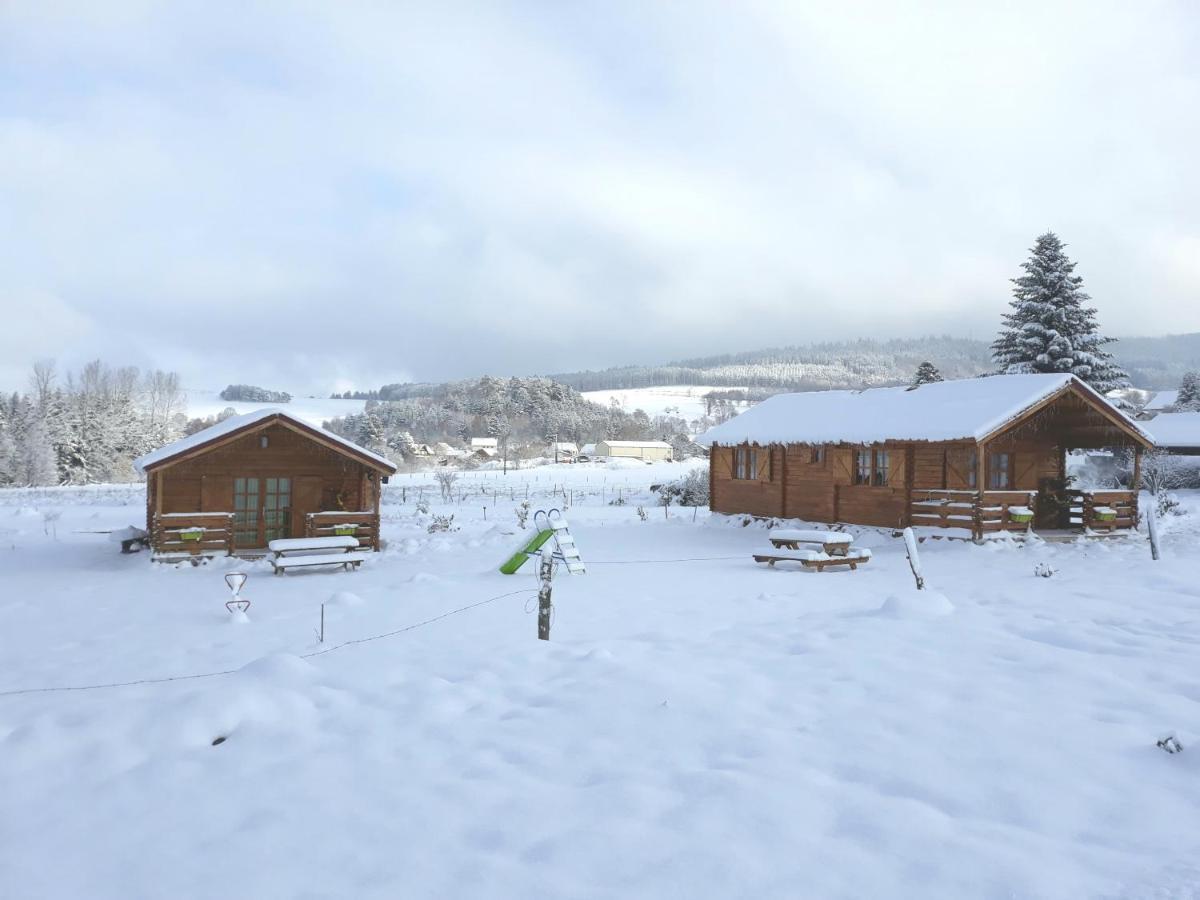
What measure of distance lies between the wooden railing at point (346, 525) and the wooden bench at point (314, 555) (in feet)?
2.18

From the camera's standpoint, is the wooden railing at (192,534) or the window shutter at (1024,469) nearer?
the wooden railing at (192,534)

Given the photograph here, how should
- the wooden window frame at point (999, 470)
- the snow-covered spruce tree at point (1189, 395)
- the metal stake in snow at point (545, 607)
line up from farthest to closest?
the snow-covered spruce tree at point (1189, 395) → the wooden window frame at point (999, 470) → the metal stake in snow at point (545, 607)

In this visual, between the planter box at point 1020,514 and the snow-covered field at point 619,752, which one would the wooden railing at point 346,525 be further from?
the planter box at point 1020,514

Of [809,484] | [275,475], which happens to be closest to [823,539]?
[809,484]

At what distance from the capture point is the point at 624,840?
438cm

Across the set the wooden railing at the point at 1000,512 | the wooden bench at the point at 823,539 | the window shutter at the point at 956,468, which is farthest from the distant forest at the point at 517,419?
the wooden bench at the point at 823,539

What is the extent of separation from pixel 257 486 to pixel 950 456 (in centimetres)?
1691

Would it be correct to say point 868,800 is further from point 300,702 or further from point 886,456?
point 886,456

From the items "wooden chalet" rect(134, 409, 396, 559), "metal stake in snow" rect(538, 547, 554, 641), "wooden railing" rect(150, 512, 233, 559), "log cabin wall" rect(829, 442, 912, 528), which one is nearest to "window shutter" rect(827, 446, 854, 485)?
"log cabin wall" rect(829, 442, 912, 528)

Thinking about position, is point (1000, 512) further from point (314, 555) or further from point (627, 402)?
point (627, 402)

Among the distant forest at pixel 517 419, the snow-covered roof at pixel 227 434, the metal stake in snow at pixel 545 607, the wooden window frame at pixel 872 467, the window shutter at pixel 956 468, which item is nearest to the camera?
the metal stake in snow at pixel 545 607

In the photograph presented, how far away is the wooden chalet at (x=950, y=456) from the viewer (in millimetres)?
17812

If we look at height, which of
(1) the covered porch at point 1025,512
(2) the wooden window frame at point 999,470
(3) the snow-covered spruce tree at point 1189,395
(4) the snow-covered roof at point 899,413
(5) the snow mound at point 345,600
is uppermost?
(3) the snow-covered spruce tree at point 1189,395

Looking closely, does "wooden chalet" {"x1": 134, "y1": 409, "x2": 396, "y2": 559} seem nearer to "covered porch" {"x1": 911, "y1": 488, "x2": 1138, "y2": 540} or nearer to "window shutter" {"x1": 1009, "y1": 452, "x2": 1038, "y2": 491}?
"covered porch" {"x1": 911, "y1": 488, "x2": 1138, "y2": 540}
